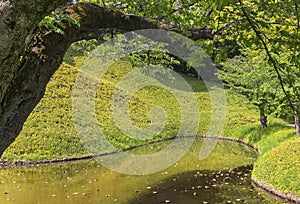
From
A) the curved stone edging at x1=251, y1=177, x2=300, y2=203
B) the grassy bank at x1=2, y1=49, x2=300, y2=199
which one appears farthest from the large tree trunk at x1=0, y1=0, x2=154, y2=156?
the grassy bank at x1=2, y1=49, x2=300, y2=199

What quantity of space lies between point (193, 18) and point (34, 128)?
16178mm

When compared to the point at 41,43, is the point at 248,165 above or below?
below

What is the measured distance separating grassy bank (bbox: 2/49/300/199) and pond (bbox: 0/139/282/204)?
3.00ft

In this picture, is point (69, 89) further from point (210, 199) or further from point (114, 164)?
point (210, 199)

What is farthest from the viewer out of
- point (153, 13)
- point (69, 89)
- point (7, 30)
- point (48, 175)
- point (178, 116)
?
point (178, 116)

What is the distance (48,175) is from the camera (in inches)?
526

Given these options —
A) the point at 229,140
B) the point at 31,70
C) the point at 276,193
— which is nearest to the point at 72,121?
the point at 229,140

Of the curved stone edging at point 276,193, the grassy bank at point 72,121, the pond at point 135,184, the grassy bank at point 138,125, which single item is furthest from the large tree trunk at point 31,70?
the grassy bank at point 72,121

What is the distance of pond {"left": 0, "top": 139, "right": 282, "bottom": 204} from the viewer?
9.84 metres

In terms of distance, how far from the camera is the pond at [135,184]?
9836 mm

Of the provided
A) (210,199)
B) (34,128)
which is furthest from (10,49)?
(34,128)

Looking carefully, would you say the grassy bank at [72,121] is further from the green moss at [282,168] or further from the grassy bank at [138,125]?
the green moss at [282,168]

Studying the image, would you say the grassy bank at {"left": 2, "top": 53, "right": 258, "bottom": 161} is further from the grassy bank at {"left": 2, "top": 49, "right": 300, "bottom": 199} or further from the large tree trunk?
the large tree trunk

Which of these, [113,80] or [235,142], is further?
[113,80]
